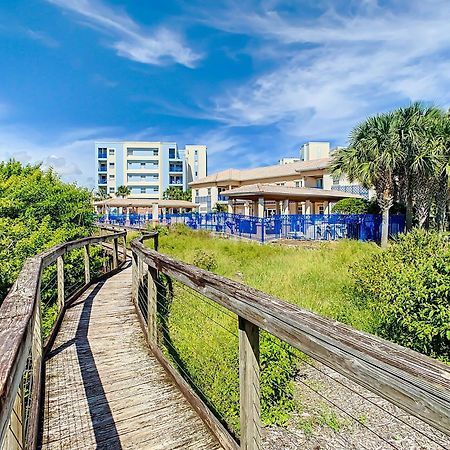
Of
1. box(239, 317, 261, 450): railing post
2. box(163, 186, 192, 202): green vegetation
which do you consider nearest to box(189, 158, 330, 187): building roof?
box(163, 186, 192, 202): green vegetation

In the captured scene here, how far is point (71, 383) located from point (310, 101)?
21.6 meters

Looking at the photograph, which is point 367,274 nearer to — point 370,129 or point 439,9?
point 439,9

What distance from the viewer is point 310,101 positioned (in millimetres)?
21781

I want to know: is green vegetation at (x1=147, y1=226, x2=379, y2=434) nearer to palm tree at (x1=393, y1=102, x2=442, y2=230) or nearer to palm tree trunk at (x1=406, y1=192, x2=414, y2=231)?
palm tree at (x1=393, y1=102, x2=442, y2=230)

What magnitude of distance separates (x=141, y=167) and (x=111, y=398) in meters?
64.8

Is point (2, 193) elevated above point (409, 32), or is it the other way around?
point (409, 32)

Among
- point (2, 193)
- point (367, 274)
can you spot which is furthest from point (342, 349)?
point (2, 193)

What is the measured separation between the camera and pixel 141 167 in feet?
214

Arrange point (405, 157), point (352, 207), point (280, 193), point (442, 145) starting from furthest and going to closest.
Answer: point (352, 207), point (280, 193), point (405, 157), point (442, 145)

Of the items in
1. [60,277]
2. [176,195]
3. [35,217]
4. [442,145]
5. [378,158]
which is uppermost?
[442,145]

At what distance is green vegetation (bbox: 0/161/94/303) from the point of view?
9.47m

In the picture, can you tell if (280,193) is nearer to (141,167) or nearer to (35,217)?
(35,217)

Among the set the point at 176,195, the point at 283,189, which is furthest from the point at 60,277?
the point at 176,195

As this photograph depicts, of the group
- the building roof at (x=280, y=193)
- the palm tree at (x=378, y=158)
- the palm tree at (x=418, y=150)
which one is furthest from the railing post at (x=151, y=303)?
the building roof at (x=280, y=193)
